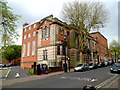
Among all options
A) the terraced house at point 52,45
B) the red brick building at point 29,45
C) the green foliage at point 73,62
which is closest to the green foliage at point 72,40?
the terraced house at point 52,45

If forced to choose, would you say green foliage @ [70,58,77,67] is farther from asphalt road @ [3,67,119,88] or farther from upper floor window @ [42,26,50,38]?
asphalt road @ [3,67,119,88]

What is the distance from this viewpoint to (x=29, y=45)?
35531 millimetres

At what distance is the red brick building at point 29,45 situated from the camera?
3259 cm

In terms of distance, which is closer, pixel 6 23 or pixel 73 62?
pixel 6 23

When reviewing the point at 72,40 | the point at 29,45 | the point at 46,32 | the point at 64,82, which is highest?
the point at 46,32

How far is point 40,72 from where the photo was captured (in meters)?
17.9

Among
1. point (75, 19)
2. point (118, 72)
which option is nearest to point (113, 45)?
point (75, 19)

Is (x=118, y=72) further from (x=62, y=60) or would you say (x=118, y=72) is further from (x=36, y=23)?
(x=36, y=23)

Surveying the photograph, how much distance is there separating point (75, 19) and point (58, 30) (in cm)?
527

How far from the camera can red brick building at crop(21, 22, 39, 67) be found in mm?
32588

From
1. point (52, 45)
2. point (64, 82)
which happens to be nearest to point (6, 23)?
point (64, 82)

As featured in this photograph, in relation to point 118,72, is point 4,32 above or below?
above

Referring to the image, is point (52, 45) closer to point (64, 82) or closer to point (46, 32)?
point (46, 32)

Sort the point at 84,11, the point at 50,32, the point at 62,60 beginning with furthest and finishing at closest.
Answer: the point at 50,32, the point at 62,60, the point at 84,11
